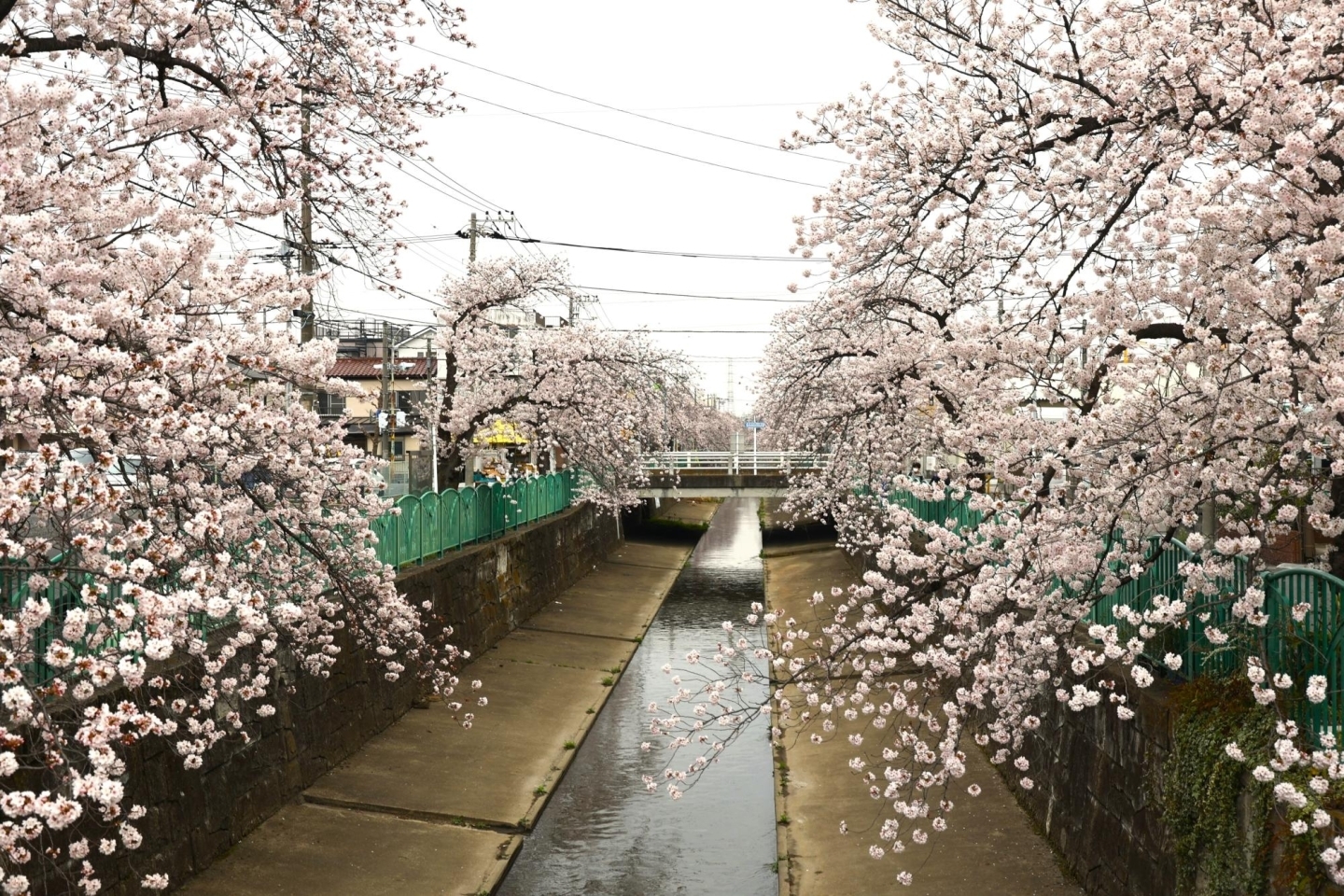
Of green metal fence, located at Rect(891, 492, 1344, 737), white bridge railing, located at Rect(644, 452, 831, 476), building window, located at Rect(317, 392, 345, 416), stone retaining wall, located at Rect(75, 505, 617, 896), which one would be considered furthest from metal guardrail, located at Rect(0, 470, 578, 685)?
building window, located at Rect(317, 392, 345, 416)

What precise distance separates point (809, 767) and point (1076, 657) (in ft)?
28.7

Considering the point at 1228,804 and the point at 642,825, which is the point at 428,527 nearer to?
the point at 642,825

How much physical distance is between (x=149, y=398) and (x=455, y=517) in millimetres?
16790

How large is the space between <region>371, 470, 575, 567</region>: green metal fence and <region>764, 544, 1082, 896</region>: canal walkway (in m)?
5.50

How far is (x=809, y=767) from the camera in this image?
A: 51.3ft

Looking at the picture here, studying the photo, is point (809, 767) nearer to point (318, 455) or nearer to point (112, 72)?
point (318, 455)

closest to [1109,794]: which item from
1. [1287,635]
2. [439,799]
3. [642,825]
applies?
[1287,635]

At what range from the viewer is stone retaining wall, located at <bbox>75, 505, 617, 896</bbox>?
9.50 metres

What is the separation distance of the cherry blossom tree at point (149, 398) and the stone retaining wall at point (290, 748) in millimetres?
569

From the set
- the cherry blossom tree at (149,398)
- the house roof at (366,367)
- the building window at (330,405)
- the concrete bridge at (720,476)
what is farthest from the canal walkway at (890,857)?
the house roof at (366,367)

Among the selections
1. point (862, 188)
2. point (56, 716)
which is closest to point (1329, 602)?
point (862, 188)

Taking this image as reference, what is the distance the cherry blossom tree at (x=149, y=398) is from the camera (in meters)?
4.46

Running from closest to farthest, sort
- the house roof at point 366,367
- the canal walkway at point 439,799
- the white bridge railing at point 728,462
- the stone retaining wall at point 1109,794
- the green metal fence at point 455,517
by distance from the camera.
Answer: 1. the stone retaining wall at point 1109,794
2. the canal walkway at point 439,799
3. the green metal fence at point 455,517
4. the white bridge railing at point 728,462
5. the house roof at point 366,367

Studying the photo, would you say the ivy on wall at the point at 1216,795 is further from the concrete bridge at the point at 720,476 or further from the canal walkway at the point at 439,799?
the concrete bridge at the point at 720,476
